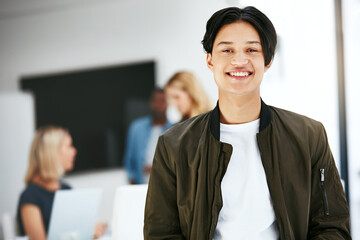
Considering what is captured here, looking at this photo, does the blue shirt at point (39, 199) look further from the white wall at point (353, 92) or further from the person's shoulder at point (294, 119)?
the person's shoulder at point (294, 119)

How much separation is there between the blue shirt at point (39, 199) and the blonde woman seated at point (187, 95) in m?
1.32

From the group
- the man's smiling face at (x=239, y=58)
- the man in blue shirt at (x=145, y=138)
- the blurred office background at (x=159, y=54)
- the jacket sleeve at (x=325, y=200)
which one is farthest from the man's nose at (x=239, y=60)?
the man in blue shirt at (x=145, y=138)

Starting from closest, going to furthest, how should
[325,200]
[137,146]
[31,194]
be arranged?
[325,200]
[137,146]
[31,194]

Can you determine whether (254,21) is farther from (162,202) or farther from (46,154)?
(46,154)

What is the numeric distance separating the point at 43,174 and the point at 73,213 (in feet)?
5.99

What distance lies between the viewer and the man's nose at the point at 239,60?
3.83 ft

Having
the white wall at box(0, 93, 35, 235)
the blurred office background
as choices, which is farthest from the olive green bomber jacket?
the white wall at box(0, 93, 35, 235)

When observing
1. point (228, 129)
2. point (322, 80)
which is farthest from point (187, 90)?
point (228, 129)

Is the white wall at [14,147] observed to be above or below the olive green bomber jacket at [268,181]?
below

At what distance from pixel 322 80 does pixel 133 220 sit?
8.64ft

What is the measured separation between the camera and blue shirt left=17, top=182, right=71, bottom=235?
156 inches

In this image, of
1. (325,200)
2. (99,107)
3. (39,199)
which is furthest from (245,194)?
(39,199)

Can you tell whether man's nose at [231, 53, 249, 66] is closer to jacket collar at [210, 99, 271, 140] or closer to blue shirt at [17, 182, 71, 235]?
jacket collar at [210, 99, 271, 140]

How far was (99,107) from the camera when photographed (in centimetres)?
407
